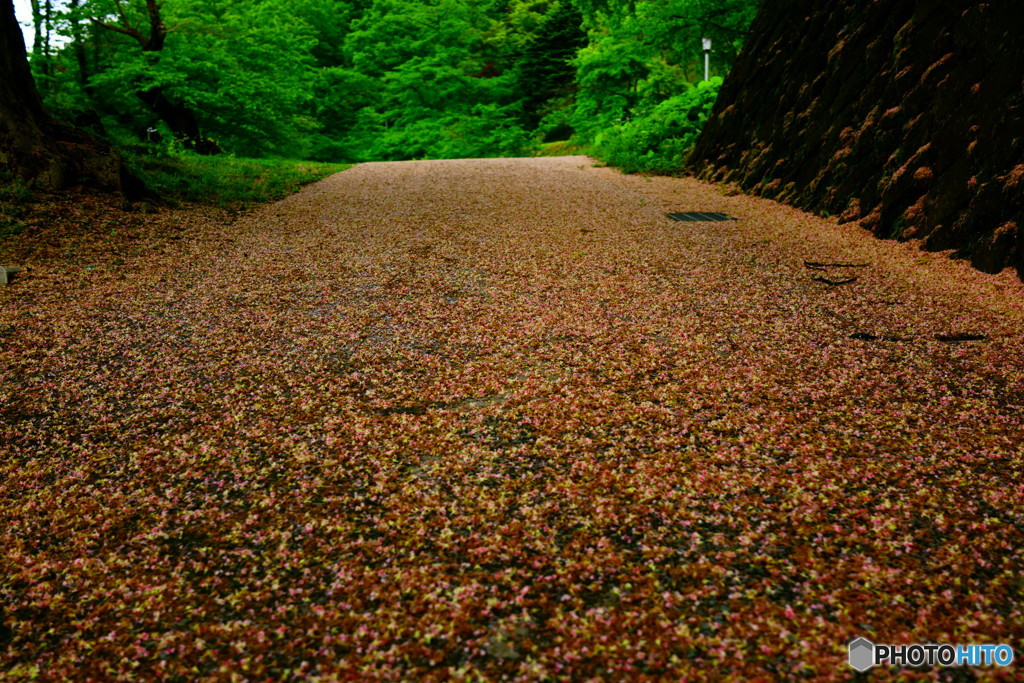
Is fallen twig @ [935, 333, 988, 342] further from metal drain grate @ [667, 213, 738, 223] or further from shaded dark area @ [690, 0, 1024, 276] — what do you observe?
metal drain grate @ [667, 213, 738, 223]

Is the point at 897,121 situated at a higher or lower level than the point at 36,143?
lower

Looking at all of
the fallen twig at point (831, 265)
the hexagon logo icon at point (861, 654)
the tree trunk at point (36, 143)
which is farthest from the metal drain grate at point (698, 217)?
the tree trunk at point (36, 143)

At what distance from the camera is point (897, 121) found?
30.7 ft

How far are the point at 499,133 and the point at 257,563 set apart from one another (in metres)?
31.9

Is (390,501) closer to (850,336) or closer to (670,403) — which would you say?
(670,403)

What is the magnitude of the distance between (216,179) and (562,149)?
22.7m

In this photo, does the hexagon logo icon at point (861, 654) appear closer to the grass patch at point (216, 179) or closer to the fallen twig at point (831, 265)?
the fallen twig at point (831, 265)

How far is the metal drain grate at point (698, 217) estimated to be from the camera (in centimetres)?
1101

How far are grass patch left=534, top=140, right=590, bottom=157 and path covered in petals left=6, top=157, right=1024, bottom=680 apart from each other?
2562 cm

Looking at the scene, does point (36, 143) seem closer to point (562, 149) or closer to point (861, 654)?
point (861, 654)

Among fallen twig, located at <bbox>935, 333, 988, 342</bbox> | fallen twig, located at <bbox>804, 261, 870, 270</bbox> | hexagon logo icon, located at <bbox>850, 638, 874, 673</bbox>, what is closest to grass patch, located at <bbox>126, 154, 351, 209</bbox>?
fallen twig, located at <bbox>804, 261, 870, 270</bbox>

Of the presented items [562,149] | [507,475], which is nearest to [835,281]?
[507,475]

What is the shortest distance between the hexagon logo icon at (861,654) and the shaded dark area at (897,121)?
6285 millimetres

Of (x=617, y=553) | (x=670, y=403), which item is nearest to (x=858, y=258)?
(x=670, y=403)
